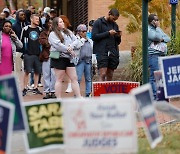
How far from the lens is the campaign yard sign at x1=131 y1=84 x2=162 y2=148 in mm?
6160

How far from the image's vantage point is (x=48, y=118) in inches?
254

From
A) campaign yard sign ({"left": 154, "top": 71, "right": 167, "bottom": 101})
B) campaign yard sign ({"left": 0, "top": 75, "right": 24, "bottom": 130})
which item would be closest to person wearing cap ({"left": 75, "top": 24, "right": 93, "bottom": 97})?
campaign yard sign ({"left": 154, "top": 71, "right": 167, "bottom": 101})

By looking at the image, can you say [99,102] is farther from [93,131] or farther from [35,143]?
[35,143]

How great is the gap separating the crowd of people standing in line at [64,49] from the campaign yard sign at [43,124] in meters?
4.42

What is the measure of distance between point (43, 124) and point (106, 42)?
6576mm

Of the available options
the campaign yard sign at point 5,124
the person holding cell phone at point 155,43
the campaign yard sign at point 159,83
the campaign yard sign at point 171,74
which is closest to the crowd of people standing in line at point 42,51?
the person holding cell phone at point 155,43

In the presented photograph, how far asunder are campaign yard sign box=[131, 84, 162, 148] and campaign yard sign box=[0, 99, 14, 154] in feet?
3.86

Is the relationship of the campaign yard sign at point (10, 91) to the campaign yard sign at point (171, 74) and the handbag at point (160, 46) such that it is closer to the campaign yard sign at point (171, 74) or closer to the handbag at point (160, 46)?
the campaign yard sign at point (171, 74)

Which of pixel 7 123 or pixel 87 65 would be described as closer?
pixel 7 123

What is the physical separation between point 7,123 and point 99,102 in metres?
0.87

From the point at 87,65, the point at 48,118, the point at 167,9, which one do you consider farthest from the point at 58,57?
the point at 167,9

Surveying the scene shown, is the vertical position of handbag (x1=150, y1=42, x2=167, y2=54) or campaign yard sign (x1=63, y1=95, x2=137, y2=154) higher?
handbag (x1=150, y1=42, x2=167, y2=54)

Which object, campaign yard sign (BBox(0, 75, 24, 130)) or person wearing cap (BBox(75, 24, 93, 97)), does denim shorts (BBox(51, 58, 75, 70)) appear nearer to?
person wearing cap (BBox(75, 24, 93, 97))

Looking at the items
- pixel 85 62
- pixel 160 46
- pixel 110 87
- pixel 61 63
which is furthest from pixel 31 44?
pixel 110 87
